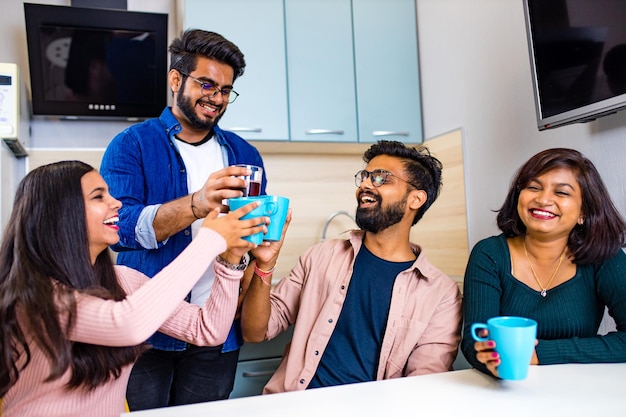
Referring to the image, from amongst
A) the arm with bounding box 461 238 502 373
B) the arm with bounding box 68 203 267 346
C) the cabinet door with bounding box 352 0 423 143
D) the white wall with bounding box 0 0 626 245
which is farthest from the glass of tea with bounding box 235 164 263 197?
the cabinet door with bounding box 352 0 423 143

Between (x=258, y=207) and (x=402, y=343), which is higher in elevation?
(x=258, y=207)

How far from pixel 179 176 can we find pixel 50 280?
2.25 ft

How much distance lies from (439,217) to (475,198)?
11.1 inches

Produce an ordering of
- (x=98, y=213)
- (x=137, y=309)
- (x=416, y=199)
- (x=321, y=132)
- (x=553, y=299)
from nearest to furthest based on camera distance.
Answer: (x=137, y=309) < (x=98, y=213) < (x=553, y=299) < (x=416, y=199) < (x=321, y=132)

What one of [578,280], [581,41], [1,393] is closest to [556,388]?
[578,280]

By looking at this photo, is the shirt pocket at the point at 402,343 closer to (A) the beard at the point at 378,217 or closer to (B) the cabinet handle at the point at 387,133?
(A) the beard at the point at 378,217

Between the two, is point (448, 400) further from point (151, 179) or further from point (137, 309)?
point (151, 179)

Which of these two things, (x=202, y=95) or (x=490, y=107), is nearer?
(x=202, y=95)

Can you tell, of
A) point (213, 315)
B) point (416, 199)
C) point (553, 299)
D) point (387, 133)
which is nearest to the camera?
point (213, 315)

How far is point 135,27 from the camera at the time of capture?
2.56 m

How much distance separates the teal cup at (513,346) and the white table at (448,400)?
0.04 meters

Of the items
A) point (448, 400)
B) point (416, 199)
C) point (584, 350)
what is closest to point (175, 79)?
point (416, 199)

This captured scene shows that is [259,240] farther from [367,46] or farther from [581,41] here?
[367,46]

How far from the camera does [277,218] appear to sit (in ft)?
3.81
